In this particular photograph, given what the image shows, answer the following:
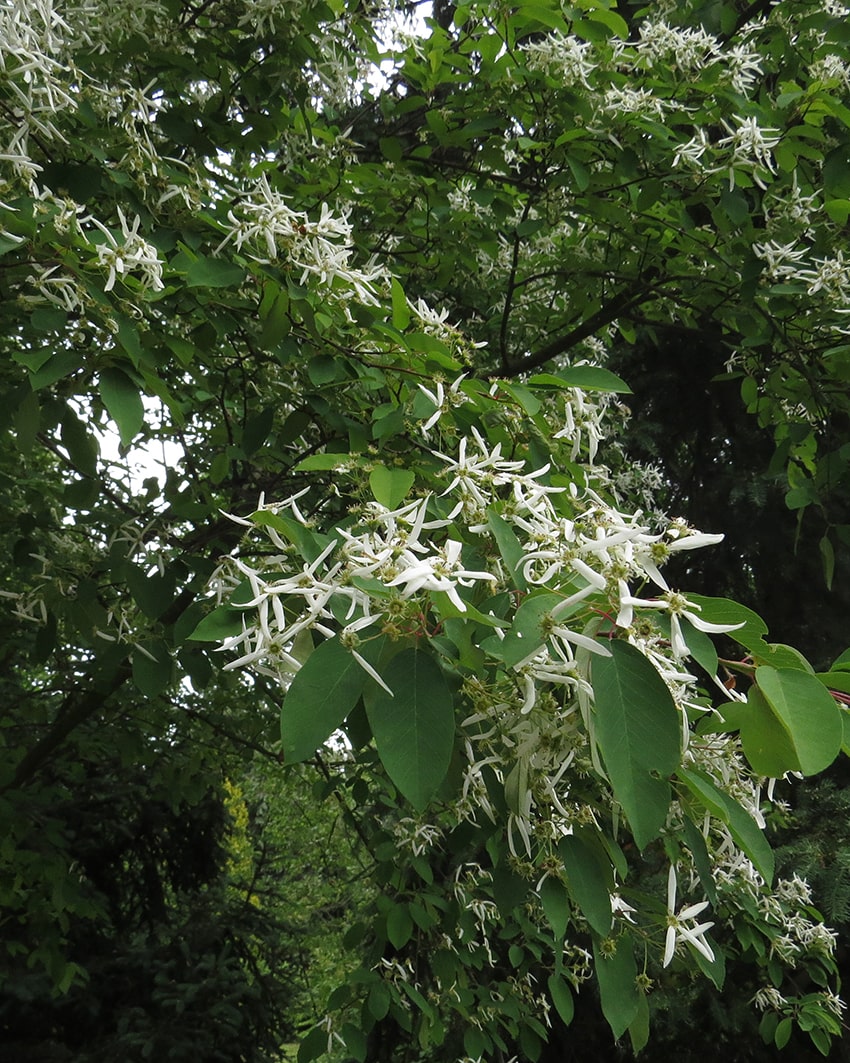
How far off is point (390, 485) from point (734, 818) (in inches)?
21.9

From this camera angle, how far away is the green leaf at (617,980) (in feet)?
4.10

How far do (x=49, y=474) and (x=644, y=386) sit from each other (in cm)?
322

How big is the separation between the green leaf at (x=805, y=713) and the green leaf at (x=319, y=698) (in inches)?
14.7

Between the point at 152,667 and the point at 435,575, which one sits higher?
the point at 152,667

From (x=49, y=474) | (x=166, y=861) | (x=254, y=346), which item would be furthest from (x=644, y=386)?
(x=166, y=861)

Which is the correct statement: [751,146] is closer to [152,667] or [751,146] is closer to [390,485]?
[390,485]

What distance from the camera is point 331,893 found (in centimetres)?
855

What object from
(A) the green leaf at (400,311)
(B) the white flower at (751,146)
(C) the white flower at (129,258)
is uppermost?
(B) the white flower at (751,146)

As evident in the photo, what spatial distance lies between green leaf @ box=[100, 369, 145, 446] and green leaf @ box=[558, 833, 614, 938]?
2.74 feet

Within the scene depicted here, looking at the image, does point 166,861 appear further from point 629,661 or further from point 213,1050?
point 629,661

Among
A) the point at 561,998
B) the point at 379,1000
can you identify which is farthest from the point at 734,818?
the point at 379,1000

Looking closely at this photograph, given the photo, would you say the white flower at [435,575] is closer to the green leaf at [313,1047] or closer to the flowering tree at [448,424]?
the flowering tree at [448,424]

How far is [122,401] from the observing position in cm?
155

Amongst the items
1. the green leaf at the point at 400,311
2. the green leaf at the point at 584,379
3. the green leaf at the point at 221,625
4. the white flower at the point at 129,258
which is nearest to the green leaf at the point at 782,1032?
the green leaf at the point at 584,379
